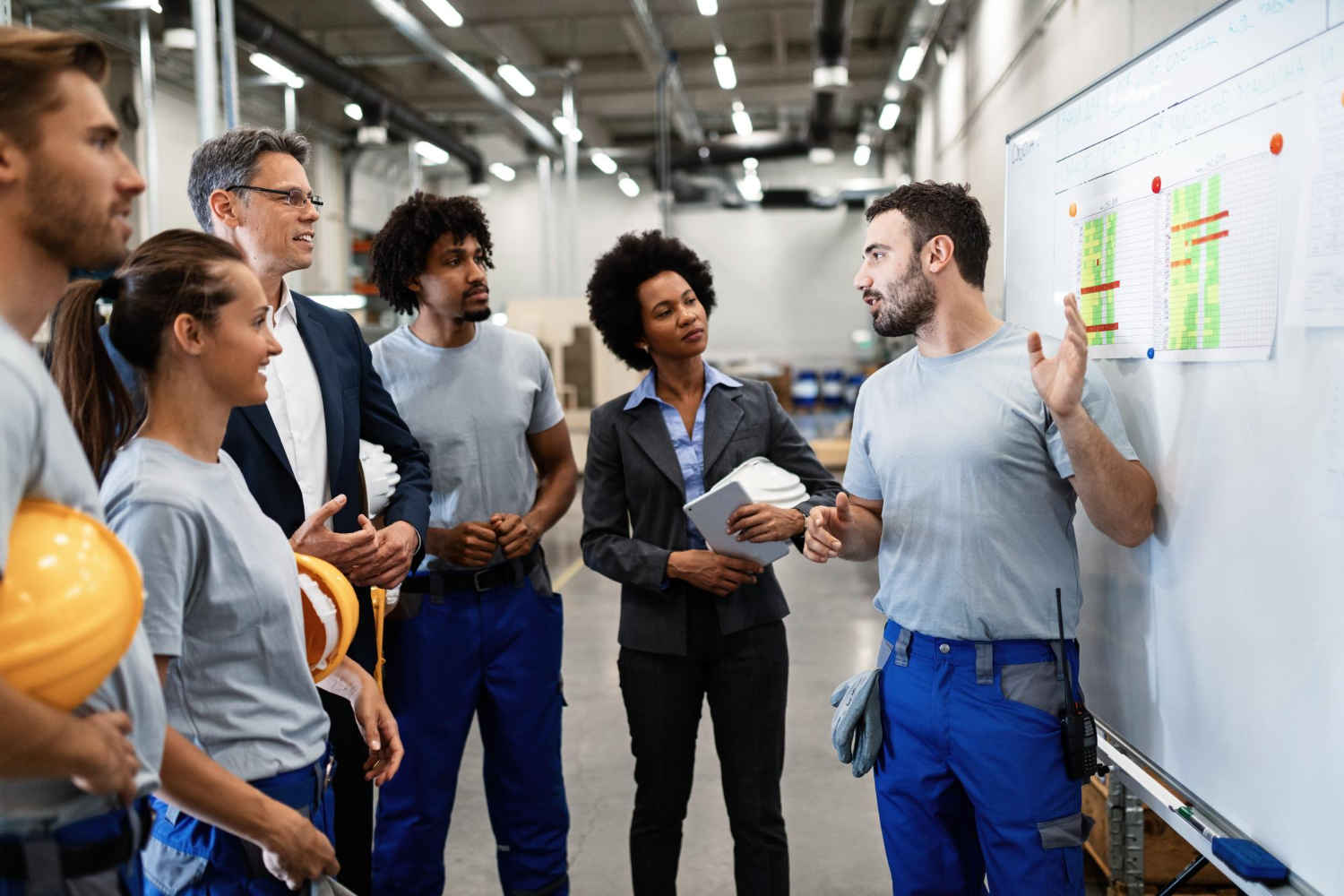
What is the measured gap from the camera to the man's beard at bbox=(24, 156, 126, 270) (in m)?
0.93

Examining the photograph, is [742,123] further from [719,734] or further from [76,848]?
[76,848]

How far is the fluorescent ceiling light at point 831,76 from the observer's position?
9.98 meters

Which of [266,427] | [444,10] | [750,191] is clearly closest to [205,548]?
[266,427]

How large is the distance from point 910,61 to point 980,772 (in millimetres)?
10085

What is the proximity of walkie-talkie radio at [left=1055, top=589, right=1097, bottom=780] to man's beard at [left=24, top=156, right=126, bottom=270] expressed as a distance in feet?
5.11

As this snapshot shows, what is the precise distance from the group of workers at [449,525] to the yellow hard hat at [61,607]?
0.02 meters

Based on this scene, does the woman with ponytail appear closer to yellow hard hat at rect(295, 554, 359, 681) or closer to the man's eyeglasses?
yellow hard hat at rect(295, 554, 359, 681)

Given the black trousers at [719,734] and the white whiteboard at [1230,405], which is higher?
the white whiteboard at [1230,405]

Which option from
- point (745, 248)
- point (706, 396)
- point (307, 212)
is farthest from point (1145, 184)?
point (745, 248)

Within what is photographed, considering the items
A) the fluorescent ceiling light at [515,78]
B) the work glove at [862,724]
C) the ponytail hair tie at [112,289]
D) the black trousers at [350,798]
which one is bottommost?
the black trousers at [350,798]

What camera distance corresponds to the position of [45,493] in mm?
907

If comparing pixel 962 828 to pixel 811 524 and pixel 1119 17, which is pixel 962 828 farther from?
pixel 1119 17

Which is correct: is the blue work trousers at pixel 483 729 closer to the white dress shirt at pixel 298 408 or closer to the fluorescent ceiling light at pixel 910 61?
the white dress shirt at pixel 298 408

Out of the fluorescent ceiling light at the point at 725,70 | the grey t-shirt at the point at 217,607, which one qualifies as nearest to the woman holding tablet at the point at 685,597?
the grey t-shirt at the point at 217,607
